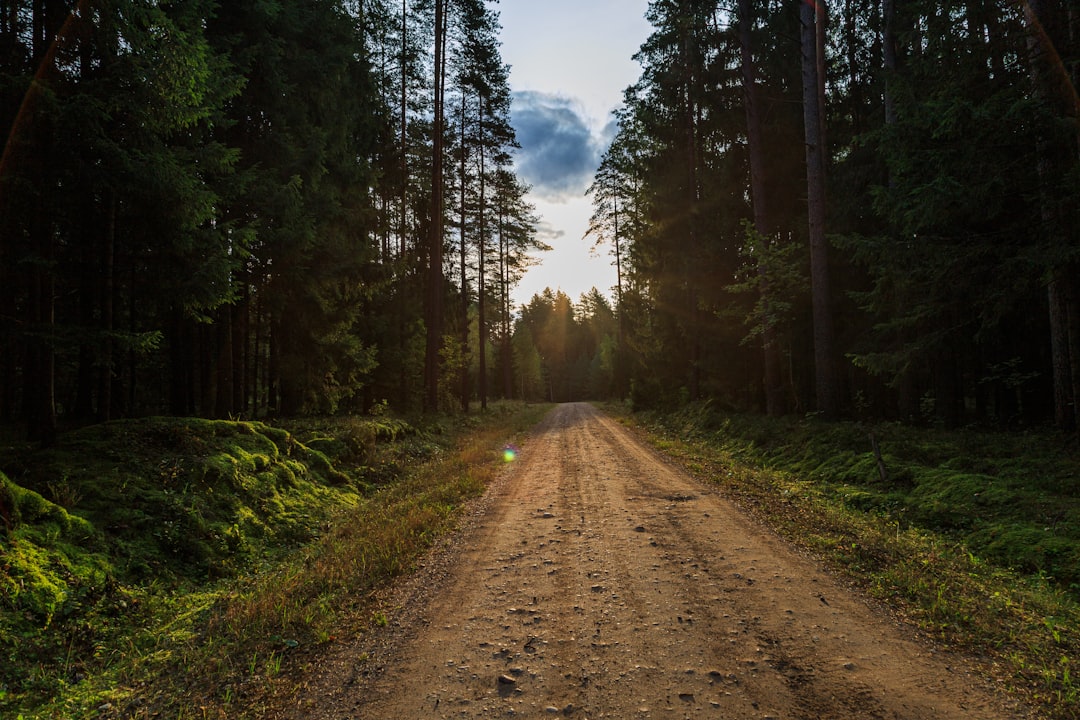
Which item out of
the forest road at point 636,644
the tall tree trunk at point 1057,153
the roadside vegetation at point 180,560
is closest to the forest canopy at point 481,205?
the tall tree trunk at point 1057,153

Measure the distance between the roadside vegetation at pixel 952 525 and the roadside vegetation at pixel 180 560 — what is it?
498 centimetres

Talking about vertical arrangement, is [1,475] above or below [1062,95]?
below

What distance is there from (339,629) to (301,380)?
12.8 m

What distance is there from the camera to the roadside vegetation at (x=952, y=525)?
3.76 m

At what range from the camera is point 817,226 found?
1402cm

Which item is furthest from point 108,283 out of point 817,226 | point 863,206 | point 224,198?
point 863,206

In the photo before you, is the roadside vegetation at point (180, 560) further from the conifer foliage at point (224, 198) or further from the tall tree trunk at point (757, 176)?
the tall tree trunk at point (757, 176)

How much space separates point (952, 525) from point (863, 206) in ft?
41.5

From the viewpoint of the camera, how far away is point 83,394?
878 cm

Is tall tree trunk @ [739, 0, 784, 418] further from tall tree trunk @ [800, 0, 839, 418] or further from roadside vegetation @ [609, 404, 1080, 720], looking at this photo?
roadside vegetation @ [609, 404, 1080, 720]

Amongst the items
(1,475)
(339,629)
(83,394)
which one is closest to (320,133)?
(83,394)

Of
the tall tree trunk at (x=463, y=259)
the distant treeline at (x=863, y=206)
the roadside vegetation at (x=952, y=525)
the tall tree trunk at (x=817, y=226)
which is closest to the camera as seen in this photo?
the roadside vegetation at (x=952, y=525)

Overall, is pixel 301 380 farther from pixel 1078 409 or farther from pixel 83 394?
pixel 1078 409

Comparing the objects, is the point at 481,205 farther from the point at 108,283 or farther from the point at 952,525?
the point at 952,525
